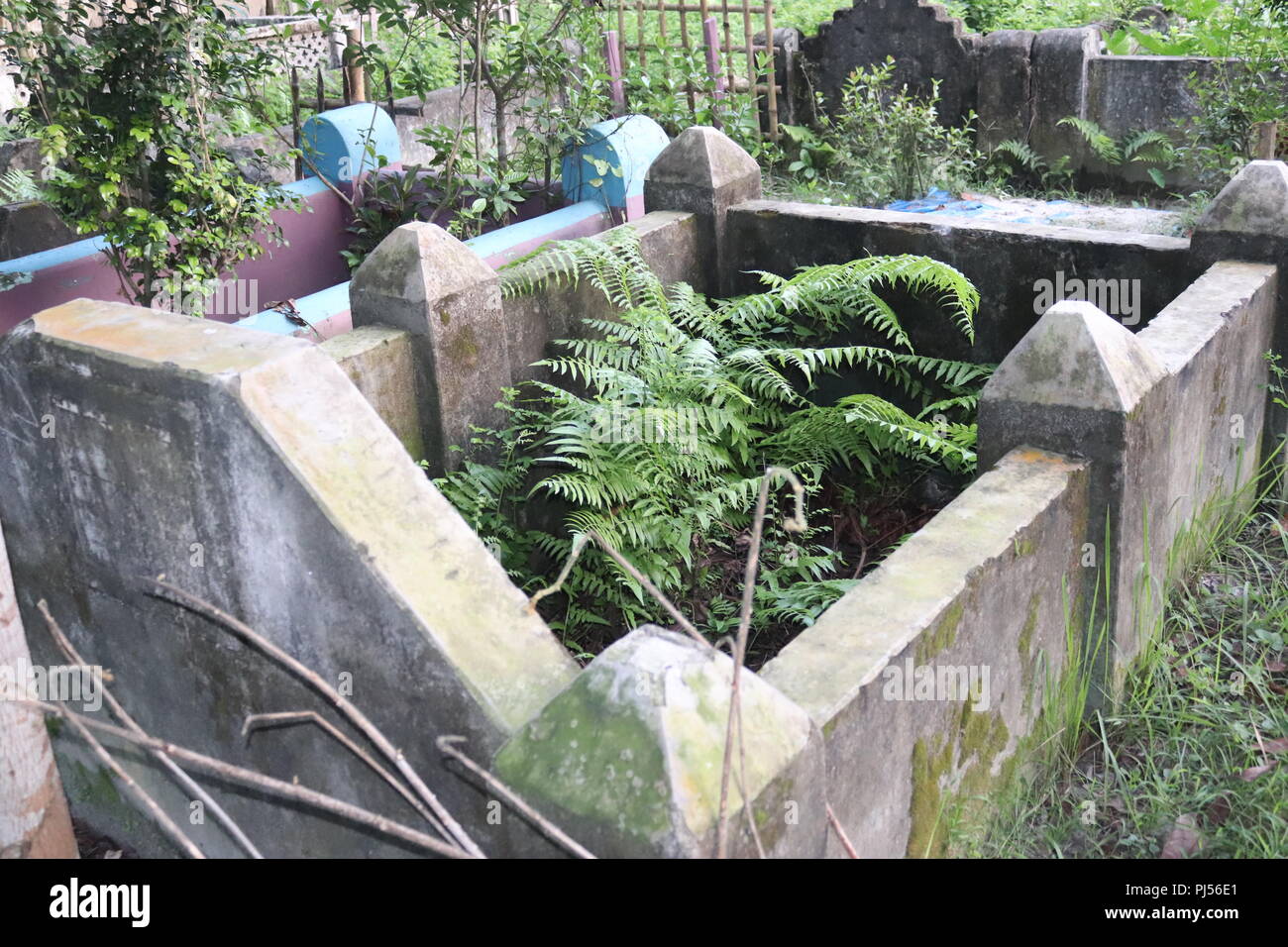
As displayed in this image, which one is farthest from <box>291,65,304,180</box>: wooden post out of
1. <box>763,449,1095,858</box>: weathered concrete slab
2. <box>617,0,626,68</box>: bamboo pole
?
<box>763,449,1095,858</box>: weathered concrete slab

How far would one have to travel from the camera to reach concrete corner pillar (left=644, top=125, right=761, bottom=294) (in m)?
5.94

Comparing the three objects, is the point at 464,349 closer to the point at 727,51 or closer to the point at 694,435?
the point at 694,435

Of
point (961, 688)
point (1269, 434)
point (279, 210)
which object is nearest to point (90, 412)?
point (961, 688)

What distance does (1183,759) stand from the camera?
377 cm

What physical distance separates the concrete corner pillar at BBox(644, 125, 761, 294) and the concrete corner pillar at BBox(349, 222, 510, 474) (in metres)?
1.60

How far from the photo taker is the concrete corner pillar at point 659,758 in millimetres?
2195

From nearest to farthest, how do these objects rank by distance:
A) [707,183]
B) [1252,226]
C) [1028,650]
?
[1028,650] → [1252,226] → [707,183]

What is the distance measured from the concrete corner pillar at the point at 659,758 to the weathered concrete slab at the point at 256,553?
33 centimetres

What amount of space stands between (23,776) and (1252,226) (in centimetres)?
484

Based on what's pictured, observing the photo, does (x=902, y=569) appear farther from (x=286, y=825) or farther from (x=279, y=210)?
(x=279, y=210)

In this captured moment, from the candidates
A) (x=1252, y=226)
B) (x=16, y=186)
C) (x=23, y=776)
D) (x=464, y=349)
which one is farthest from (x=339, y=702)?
(x=16, y=186)

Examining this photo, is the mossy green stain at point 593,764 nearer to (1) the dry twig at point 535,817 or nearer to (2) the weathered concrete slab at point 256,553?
(1) the dry twig at point 535,817

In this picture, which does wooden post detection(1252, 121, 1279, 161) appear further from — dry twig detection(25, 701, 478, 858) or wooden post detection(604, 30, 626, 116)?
dry twig detection(25, 701, 478, 858)

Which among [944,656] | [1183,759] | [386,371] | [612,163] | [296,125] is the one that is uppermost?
[296,125]
